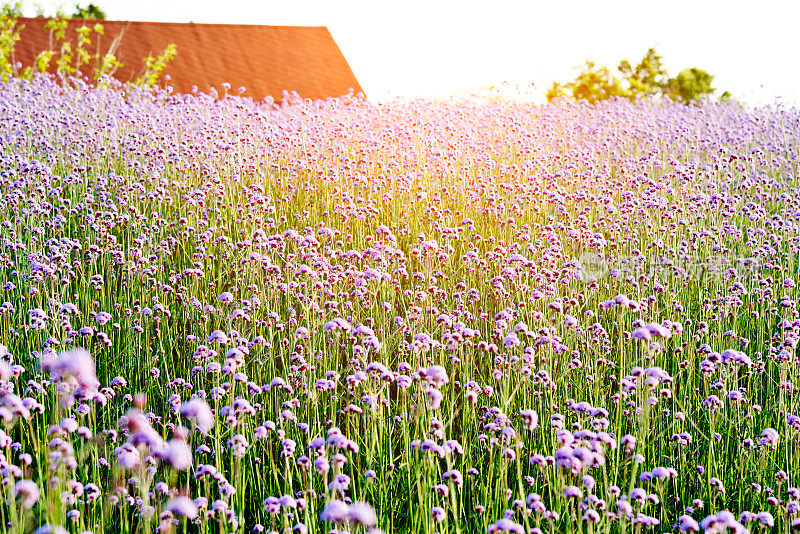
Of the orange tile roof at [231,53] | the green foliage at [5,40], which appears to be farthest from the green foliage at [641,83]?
the green foliage at [5,40]

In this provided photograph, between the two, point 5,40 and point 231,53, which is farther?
point 231,53

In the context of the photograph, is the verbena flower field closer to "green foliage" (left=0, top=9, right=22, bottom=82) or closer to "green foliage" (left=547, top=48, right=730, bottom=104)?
"green foliage" (left=0, top=9, right=22, bottom=82)

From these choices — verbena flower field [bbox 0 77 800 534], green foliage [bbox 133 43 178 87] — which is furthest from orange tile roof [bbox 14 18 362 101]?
verbena flower field [bbox 0 77 800 534]

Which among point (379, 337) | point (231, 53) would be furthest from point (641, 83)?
point (379, 337)

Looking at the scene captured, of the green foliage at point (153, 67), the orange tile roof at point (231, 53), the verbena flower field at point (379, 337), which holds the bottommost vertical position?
the verbena flower field at point (379, 337)

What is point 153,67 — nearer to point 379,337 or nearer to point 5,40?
point 5,40

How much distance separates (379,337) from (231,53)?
21787mm

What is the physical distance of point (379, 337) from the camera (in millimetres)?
4719

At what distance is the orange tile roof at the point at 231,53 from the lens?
21.5 metres

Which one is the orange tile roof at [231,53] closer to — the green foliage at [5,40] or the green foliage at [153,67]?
the green foliage at [153,67]

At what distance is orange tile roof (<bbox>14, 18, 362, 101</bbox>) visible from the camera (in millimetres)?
21453

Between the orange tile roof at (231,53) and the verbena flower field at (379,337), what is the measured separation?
11.9 metres

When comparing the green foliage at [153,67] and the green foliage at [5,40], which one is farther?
the green foliage at [153,67]

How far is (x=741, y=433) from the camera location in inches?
153
